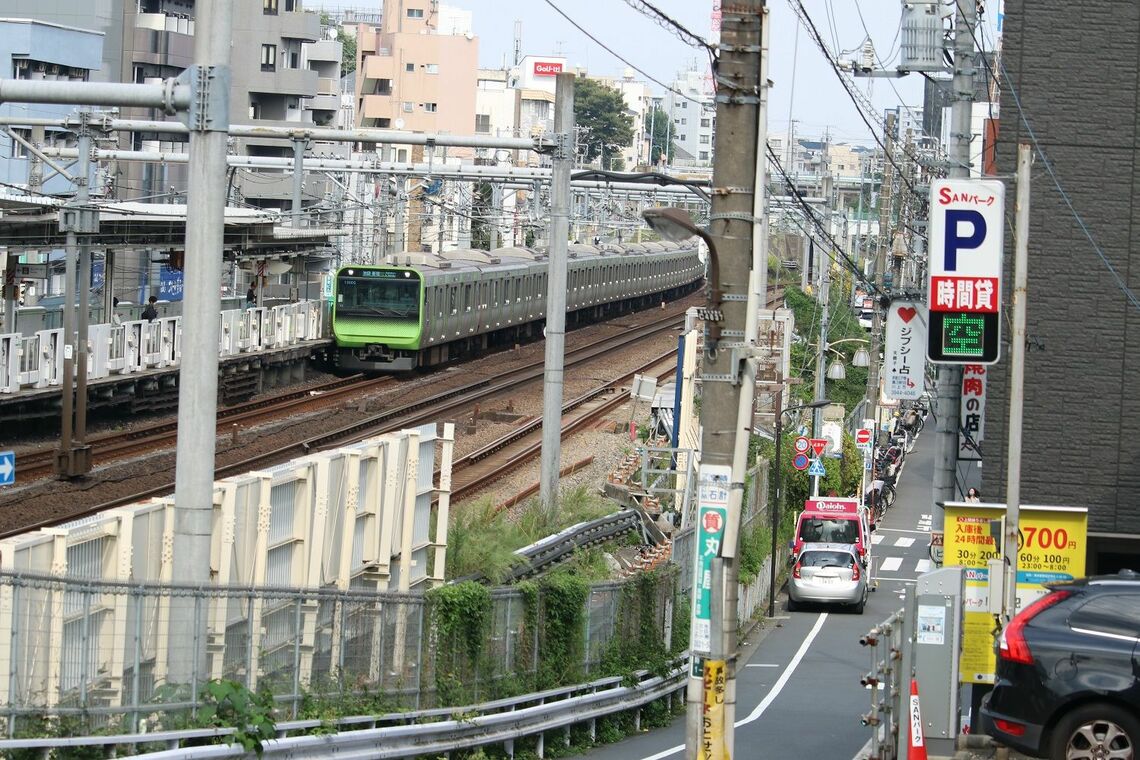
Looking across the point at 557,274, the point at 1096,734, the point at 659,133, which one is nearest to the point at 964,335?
the point at 1096,734

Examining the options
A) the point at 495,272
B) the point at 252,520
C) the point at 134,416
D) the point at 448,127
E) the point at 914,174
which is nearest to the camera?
the point at 252,520

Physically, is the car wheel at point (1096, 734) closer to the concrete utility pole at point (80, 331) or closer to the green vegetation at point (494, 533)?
the green vegetation at point (494, 533)

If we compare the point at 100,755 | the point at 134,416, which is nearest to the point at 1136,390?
the point at 100,755

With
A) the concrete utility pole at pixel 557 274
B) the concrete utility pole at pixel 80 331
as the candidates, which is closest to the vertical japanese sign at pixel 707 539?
the concrete utility pole at pixel 557 274

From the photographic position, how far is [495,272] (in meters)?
49.1

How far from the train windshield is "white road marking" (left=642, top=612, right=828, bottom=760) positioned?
1398cm

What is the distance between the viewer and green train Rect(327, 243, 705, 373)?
41.8 metres

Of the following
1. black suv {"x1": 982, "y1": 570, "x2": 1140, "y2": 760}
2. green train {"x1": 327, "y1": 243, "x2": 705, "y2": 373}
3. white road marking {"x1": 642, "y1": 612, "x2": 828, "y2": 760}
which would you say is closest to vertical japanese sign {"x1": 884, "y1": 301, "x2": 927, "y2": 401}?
white road marking {"x1": 642, "y1": 612, "x2": 828, "y2": 760}

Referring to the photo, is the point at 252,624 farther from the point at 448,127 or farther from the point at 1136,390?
the point at 448,127

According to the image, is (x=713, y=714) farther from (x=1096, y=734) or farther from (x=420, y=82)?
(x=420, y=82)

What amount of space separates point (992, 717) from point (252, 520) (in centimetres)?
619

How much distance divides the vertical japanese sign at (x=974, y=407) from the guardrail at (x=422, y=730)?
15.8 ft

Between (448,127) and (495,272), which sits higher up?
(448,127)

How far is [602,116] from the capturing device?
120 metres
